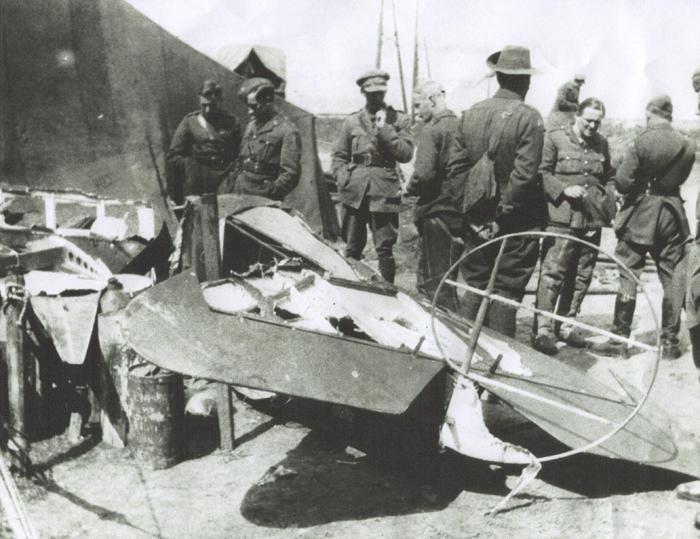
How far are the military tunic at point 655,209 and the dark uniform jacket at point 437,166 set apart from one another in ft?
4.84

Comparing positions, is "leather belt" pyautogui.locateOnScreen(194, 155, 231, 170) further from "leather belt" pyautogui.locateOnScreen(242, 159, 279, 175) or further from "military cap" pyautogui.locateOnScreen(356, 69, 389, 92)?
"military cap" pyautogui.locateOnScreen(356, 69, 389, 92)

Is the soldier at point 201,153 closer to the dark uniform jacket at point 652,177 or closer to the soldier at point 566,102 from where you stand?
the soldier at point 566,102

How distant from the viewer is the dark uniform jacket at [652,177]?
6527 millimetres

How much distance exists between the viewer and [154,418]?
468 cm

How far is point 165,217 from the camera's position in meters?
9.78

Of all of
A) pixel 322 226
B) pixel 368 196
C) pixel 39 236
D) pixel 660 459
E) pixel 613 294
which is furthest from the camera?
pixel 322 226

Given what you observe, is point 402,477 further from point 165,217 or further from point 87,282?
point 165,217

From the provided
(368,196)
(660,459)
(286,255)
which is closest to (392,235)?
(368,196)

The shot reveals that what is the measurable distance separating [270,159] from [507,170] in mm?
2524

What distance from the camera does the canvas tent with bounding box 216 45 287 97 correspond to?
13531 mm

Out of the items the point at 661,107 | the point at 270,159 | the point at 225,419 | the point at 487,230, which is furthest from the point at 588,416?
the point at 270,159

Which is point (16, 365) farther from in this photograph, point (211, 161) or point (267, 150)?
point (211, 161)

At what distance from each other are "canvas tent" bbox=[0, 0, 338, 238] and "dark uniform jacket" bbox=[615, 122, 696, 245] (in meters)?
5.60

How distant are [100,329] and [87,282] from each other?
493mm
